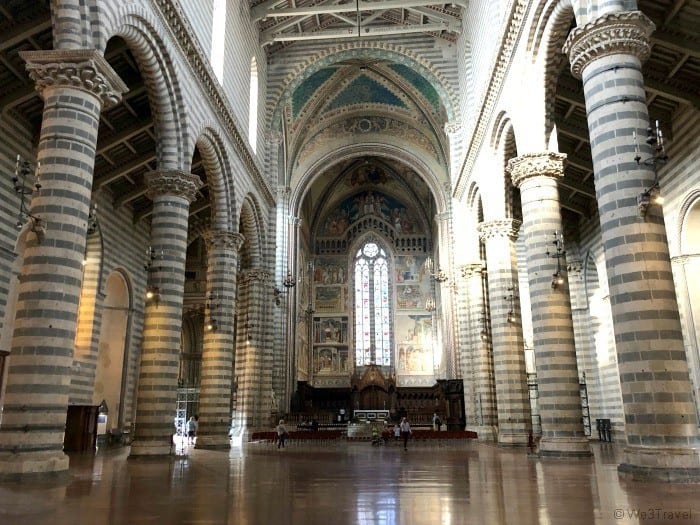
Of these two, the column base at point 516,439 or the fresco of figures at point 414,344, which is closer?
the column base at point 516,439

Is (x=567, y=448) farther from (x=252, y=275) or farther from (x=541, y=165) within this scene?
(x=252, y=275)

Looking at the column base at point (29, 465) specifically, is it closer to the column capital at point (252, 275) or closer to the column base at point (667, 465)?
the column base at point (667, 465)

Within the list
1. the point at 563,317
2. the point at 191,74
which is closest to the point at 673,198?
the point at 563,317

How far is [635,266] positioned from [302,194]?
2610 cm

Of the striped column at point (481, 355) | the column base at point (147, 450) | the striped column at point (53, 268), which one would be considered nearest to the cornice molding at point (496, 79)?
the striped column at point (481, 355)

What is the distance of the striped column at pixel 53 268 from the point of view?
Result: 9453 millimetres

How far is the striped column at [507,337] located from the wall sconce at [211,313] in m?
9.18

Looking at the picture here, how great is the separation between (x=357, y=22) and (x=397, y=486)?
2289 cm

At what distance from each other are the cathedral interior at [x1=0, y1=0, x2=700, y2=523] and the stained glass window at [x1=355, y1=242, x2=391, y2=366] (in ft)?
19.2

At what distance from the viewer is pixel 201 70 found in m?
17.2

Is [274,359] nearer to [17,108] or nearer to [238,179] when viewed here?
[238,179]

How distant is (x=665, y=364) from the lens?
922 centimetres

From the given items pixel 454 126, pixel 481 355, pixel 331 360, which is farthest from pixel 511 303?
pixel 331 360

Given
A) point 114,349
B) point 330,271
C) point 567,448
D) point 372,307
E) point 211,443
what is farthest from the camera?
point 330,271
